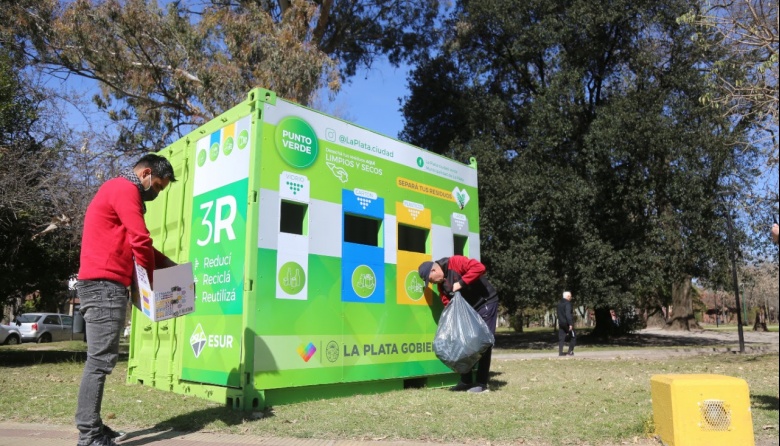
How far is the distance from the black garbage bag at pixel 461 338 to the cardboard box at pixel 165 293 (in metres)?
3.25

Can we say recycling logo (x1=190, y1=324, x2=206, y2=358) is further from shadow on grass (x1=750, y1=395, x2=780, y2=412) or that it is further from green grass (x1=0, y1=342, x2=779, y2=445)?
shadow on grass (x1=750, y1=395, x2=780, y2=412)

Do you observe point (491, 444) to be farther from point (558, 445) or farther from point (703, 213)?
point (703, 213)

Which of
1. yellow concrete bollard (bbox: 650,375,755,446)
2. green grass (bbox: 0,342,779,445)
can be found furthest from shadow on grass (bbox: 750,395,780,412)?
Answer: yellow concrete bollard (bbox: 650,375,755,446)

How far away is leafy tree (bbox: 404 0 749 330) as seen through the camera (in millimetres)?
17719

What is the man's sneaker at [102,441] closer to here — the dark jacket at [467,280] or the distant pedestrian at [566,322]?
the dark jacket at [467,280]

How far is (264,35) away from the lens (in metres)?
18.3

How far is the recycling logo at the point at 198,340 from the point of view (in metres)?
6.15

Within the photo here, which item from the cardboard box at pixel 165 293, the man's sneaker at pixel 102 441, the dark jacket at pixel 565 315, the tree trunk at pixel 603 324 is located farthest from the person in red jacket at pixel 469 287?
the tree trunk at pixel 603 324

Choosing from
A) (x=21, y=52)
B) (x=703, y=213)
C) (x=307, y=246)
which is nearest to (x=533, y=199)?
(x=703, y=213)

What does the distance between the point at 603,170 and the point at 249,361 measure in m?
15.4

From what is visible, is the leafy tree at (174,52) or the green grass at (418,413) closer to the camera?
the green grass at (418,413)

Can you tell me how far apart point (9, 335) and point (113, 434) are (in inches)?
1097

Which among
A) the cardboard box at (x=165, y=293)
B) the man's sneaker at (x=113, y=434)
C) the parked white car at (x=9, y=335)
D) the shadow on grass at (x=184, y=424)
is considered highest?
the cardboard box at (x=165, y=293)

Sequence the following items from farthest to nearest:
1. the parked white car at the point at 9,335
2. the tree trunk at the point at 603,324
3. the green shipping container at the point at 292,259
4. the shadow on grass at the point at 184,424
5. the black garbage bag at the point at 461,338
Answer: the parked white car at the point at 9,335
the tree trunk at the point at 603,324
the black garbage bag at the point at 461,338
the green shipping container at the point at 292,259
the shadow on grass at the point at 184,424
